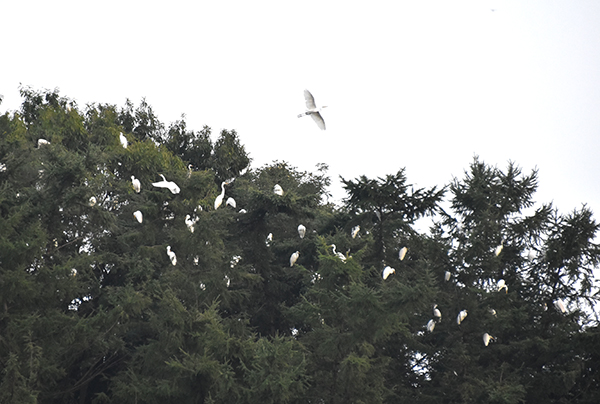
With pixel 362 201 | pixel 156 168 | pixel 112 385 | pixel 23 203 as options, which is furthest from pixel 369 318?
pixel 156 168

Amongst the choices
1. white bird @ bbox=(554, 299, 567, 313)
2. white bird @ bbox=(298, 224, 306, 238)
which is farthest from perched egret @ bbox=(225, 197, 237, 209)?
white bird @ bbox=(554, 299, 567, 313)

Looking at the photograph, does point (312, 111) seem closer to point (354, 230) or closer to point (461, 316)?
point (354, 230)

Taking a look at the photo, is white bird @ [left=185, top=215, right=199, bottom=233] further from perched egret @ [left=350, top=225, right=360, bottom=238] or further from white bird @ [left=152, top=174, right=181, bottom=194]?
perched egret @ [left=350, top=225, right=360, bottom=238]

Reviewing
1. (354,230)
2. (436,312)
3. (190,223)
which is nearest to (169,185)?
(190,223)

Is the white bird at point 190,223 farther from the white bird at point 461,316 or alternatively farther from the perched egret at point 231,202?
the white bird at point 461,316

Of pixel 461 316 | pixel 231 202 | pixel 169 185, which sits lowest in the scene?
pixel 461 316

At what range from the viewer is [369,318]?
1925cm

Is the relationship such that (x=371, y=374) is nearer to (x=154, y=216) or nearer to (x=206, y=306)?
(x=206, y=306)

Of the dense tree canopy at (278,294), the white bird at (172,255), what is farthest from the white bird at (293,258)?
the white bird at (172,255)

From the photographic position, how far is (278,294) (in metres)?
26.0

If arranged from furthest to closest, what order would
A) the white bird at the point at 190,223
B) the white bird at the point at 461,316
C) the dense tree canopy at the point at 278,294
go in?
the white bird at the point at 190,223
the white bird at the point at 461,316
the dense tree canopy at the point at 278,294

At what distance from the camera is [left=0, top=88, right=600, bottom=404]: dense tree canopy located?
19312 mm

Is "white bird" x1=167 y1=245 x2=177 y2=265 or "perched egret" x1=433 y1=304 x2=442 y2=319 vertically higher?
"white bird" x1=167 y1=245 x2=177 y2=265

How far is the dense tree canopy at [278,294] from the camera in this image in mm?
19312
